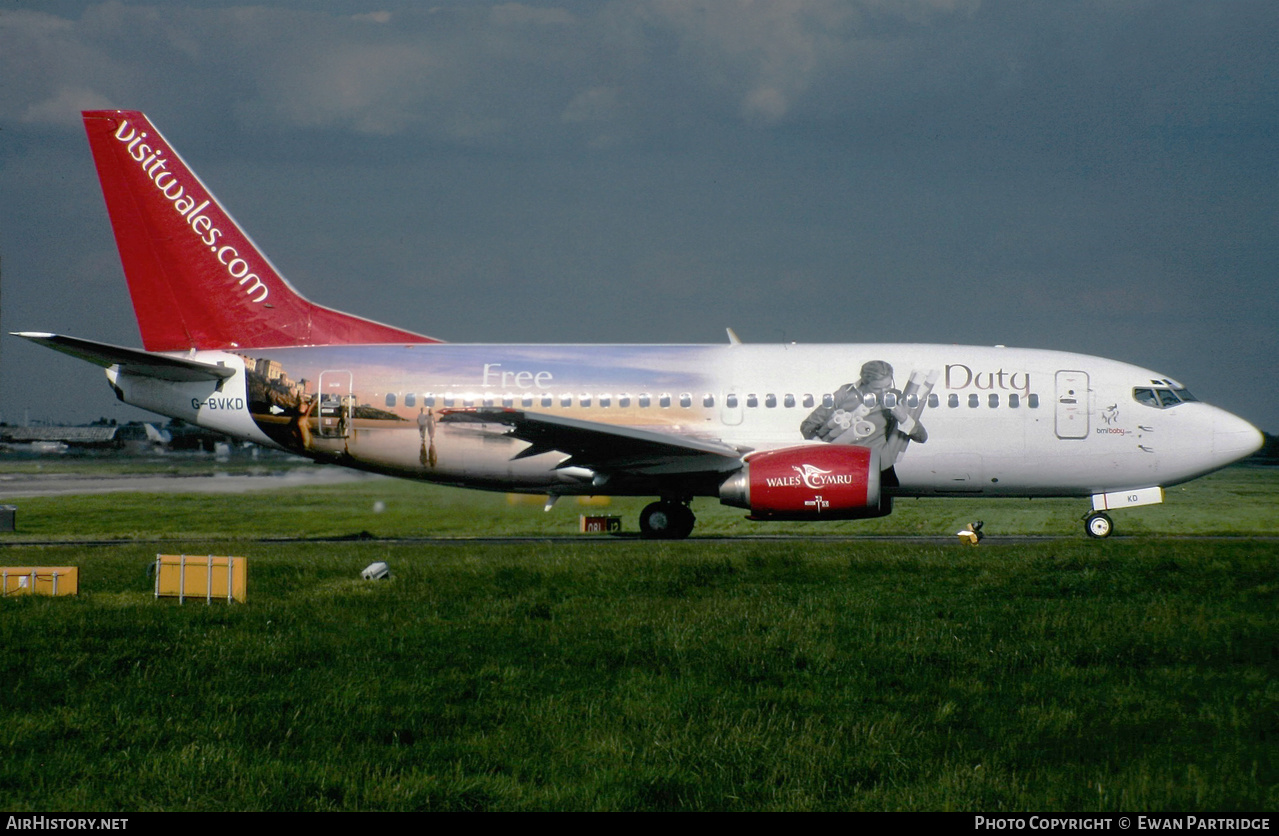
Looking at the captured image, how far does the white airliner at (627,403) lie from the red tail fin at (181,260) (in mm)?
43

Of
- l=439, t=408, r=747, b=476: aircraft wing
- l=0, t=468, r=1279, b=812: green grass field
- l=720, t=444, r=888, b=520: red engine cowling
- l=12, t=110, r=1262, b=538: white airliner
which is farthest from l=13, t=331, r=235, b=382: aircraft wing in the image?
l=720, t=444, r=888, b=520: red engine cowling

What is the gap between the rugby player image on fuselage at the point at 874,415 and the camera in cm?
2256

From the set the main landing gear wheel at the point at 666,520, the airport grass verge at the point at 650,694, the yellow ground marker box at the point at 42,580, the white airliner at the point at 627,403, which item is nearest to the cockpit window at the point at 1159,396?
the white airliner at the point at 627,403

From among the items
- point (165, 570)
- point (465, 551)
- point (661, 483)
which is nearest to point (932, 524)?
point (661, 483)

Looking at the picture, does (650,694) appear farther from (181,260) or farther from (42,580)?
(181,260)

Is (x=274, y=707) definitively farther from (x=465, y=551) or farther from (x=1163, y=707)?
(x=465, y=551)

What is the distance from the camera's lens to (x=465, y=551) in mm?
19938

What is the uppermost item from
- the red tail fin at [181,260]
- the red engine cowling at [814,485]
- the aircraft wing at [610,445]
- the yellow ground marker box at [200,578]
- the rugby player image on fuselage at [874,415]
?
the red tail fin at [181,260]

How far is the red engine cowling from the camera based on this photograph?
20.9 m

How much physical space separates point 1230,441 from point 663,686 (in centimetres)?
1776

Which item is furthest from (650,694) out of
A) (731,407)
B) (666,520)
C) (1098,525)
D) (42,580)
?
(1098,525)

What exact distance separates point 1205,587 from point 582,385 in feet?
41.9

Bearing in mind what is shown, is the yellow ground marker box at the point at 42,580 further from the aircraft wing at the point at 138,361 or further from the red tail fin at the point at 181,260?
the red tail fin at the point at 181,260

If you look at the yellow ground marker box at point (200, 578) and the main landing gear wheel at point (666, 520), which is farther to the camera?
the main landing gear wheel at point (666, 520)
